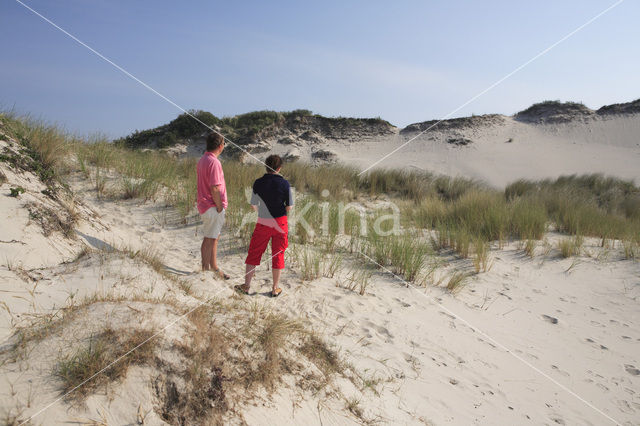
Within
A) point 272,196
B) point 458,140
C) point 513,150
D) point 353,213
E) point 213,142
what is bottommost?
point 353,213

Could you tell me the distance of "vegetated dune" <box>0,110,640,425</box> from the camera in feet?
6.23

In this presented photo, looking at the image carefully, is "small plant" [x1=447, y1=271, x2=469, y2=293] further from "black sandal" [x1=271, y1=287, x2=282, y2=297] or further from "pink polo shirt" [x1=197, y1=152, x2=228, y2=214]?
"pink polo shirt" [x1=197, y1=152, x2=228, y2=214]

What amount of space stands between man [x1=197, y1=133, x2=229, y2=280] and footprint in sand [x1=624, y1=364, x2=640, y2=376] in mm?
4786

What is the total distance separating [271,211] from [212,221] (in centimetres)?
79

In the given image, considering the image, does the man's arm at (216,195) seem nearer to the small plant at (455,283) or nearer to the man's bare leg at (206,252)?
the man's bare leg at (206,252)

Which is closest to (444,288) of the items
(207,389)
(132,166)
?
(207,389)

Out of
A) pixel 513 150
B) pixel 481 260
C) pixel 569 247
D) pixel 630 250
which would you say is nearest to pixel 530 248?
pixel 569 247

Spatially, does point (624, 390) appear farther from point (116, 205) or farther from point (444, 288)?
point (116, 205)

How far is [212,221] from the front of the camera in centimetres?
403

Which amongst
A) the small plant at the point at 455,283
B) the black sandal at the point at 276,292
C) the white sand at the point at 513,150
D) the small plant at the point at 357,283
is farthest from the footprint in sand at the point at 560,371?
the white sand at the point at 513,150

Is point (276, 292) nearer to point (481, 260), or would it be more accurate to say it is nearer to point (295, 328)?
point (295, 328)

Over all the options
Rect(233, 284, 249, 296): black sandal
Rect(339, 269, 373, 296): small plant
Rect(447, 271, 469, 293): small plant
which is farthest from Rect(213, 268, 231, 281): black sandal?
Rect(447, 271, 469, 293): small plant

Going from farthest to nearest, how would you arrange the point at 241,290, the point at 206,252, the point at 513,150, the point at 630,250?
the point at 513,150 < the point at 630,250 < the point at 206,252 < the point at 241,290

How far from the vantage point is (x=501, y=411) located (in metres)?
2.80
